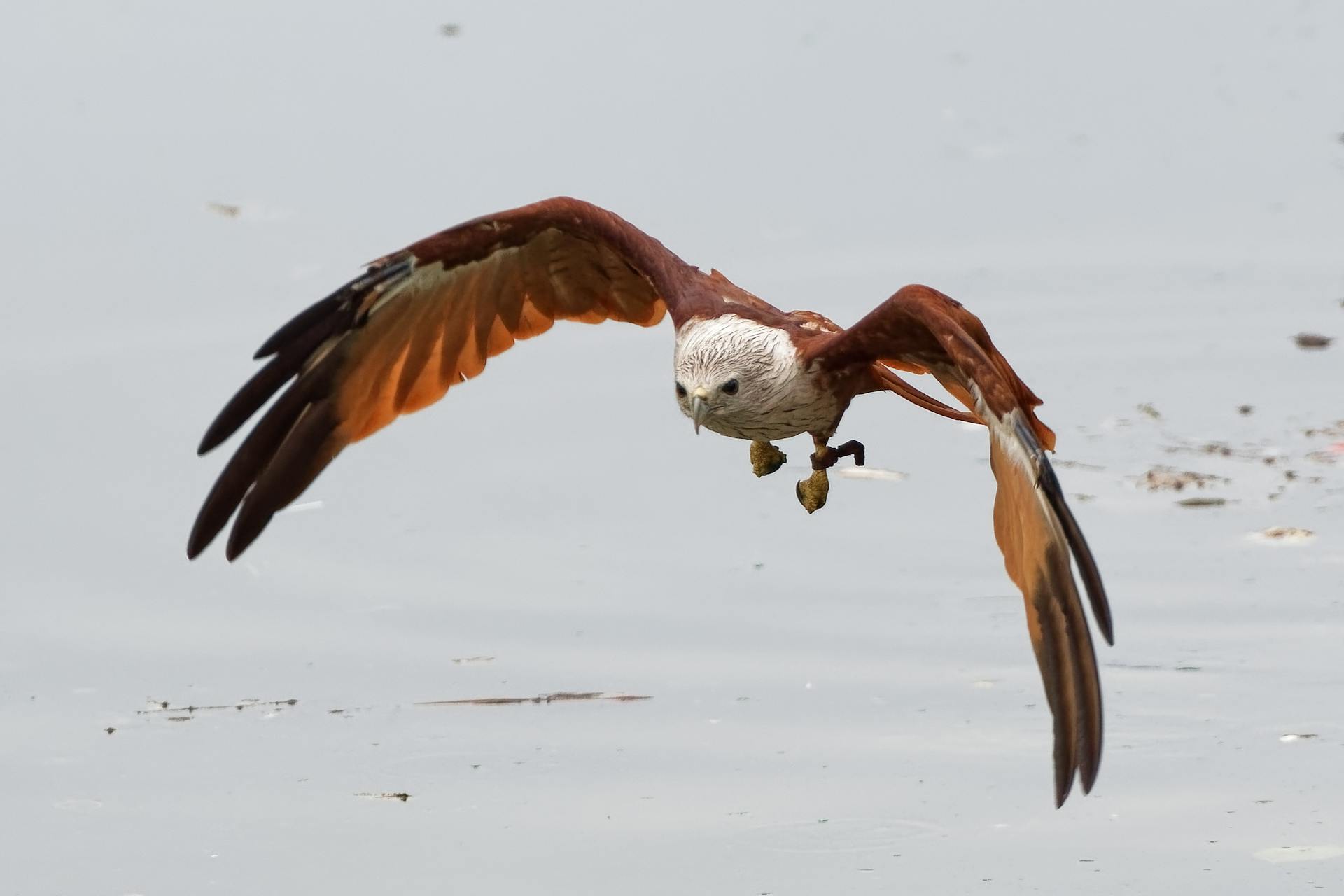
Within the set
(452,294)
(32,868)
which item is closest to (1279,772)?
(452,294)

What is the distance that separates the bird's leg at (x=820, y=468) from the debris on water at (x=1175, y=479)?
10.2 ft

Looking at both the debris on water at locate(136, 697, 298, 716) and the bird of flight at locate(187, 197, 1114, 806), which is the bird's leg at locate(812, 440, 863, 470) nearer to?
the bird of flight at locate(187, 197, 1114, 806)

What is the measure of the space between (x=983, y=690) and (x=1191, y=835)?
3.49 ft

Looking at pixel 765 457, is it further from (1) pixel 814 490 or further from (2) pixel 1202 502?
(2) pixel 1202 502

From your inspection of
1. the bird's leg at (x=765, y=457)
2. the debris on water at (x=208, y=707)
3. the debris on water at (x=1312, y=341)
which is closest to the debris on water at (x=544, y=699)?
the debris on water at (x=208, y=707)

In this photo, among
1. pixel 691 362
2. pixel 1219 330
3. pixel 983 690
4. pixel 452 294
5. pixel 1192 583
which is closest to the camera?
pixel 691 362

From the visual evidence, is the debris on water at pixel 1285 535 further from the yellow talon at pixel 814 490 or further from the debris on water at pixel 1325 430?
the yellow talon at pixel 814 490

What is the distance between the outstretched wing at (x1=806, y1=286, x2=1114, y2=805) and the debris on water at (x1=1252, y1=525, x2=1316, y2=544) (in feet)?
11.6

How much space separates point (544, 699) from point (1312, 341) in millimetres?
4174

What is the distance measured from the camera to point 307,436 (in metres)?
6.98

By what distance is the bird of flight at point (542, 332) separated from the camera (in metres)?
6.45

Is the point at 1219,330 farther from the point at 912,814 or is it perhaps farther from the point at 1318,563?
the point at 912,814

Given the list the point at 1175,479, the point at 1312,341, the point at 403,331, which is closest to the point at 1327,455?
the point at 1175,479

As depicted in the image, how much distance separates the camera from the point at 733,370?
672 cm
